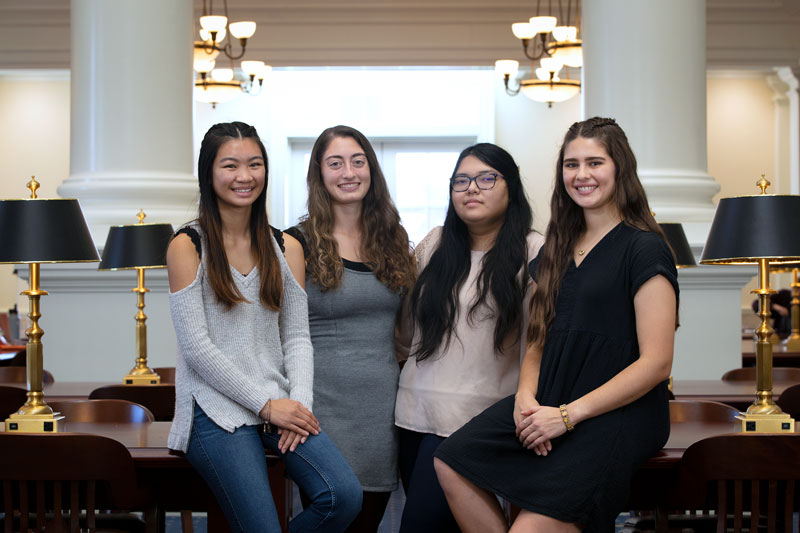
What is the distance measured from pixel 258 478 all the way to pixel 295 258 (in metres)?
0.65

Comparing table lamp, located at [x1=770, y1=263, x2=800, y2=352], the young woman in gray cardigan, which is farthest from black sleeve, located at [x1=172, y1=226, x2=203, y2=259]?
table lamp, located at [x1=770, y1=263, x2=800, y2=352]

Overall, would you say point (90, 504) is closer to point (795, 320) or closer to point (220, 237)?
point (220, 237)

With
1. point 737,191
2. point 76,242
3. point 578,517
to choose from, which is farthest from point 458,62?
point 578,517

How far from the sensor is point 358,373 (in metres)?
2.90

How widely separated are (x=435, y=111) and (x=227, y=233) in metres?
11.3

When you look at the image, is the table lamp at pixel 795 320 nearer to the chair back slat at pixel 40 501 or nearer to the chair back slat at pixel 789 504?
the chair back slat at pixel 789 504

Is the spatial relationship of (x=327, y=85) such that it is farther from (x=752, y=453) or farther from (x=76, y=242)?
(x=752, y=453)

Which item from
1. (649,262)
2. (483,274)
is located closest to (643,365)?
(649,262)

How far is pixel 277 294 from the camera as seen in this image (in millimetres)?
2762

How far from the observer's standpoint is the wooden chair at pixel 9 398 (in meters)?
4.06

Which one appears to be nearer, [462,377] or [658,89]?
[462,377]

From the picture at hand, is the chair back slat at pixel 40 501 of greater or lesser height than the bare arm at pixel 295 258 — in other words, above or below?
below

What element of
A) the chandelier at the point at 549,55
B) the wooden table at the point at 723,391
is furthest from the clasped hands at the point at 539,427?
the chandelier at the point at 549,55

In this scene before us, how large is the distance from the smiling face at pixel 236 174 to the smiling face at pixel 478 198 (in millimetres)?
594
